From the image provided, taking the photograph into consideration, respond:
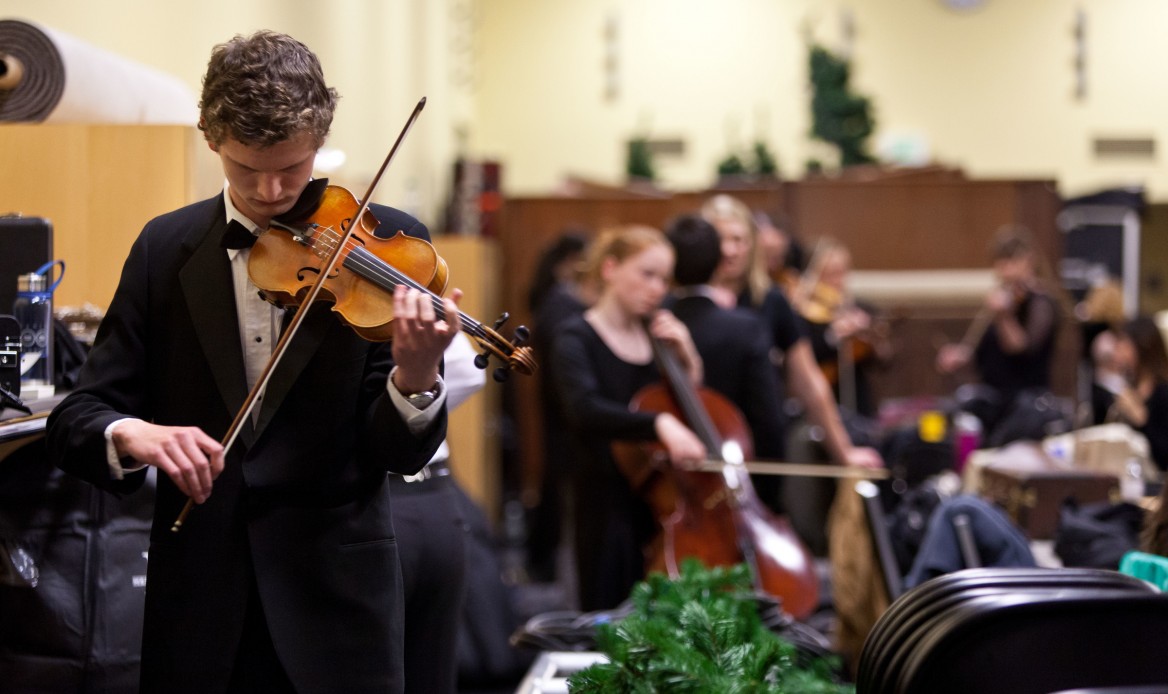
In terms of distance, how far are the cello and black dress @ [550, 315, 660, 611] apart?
0.04 m

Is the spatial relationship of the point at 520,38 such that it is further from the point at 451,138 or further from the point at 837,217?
the point at 837,217

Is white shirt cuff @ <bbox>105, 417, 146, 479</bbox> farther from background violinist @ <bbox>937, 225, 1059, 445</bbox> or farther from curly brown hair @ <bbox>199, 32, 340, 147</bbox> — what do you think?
background violinist @ <bbox>937, 225, 1059, 445</bbox>

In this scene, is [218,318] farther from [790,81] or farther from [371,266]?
[790,81]

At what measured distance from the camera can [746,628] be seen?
8.30 feet

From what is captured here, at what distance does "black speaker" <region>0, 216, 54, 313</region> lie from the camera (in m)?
2.24

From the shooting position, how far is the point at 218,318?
5.28ft

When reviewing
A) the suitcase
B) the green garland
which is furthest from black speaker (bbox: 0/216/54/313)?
the suitcase

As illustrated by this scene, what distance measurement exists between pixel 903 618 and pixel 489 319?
496 cm

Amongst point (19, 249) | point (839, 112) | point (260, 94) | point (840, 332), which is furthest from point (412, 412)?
point (839, 112)

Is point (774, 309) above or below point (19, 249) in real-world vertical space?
below

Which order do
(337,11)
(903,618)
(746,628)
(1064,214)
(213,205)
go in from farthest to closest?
(1064,214)
(337,11)
(746,628)
(903,618)
(213,205)

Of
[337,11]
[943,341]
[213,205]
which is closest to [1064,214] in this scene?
[943,341]

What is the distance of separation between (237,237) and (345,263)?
142 mm

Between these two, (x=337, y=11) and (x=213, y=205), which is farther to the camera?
(x=337, y=11)
